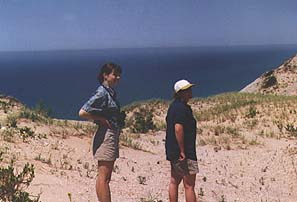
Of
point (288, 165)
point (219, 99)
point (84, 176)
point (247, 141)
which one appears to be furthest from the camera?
point (219, 99)

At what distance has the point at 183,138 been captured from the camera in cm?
614

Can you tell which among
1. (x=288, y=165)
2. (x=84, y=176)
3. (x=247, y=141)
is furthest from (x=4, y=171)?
(x=247, y=141)

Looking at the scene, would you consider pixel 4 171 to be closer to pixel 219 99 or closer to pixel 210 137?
pixel 210 137

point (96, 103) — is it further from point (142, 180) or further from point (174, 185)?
point (142, 180)

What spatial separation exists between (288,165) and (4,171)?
7628 millimetres

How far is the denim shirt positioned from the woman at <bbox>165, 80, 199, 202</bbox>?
759mm

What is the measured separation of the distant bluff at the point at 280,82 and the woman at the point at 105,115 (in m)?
36.3

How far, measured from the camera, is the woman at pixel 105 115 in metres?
5.96

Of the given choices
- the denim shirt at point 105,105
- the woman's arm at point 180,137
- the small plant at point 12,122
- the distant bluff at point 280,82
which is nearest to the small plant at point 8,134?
the small plant at point 12,122

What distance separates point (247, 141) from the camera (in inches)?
579

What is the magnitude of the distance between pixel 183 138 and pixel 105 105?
1.13 metres

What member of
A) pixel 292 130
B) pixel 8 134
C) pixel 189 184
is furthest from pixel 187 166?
pixel 292 130

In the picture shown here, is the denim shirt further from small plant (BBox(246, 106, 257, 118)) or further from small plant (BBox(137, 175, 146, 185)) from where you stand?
small plant (BBox(246, 106, 257, 118))

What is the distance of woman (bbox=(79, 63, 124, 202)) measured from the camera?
5957 mm
